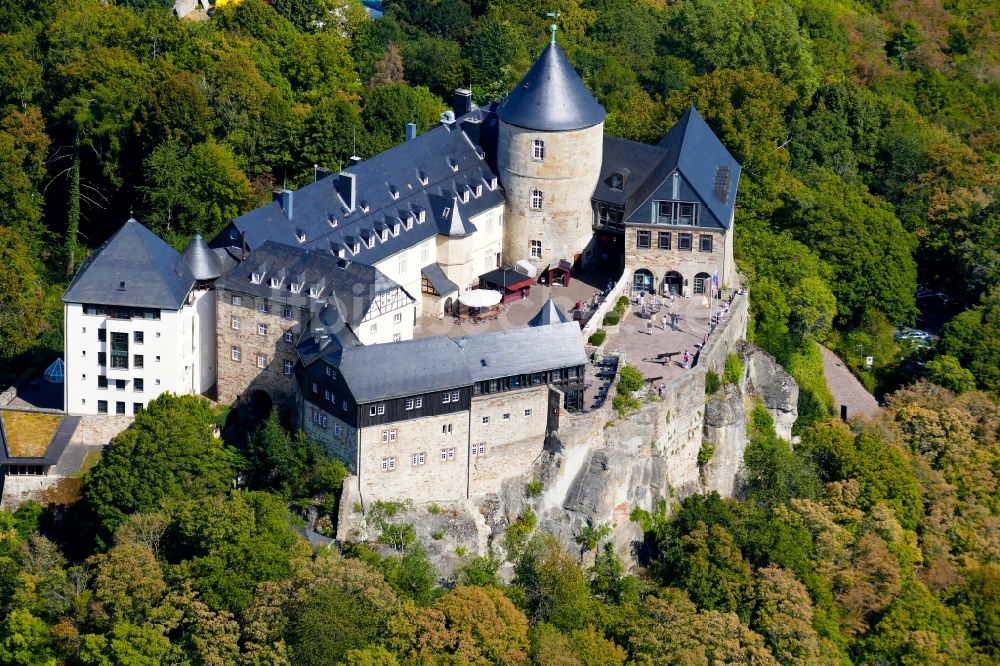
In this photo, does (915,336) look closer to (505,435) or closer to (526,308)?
(526,308)

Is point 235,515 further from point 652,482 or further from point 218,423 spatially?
point 652,482

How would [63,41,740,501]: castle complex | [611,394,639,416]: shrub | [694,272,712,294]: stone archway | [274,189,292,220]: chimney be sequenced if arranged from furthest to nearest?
[694,272,712,294]: stone archway, [274,189,292,220]: chimney, [611,394,639,416]: shrub, [63,41,740,501]: castle complex

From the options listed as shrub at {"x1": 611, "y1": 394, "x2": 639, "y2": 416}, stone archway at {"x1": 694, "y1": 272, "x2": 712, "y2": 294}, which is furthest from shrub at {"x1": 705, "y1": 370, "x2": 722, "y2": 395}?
stone archway at {"x1": 694, "y1": 272, "x2": 712, "y2": 294}

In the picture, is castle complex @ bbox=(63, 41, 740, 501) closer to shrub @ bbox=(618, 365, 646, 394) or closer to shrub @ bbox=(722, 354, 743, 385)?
shrub @ bbox=(618, 365, 646, 394)

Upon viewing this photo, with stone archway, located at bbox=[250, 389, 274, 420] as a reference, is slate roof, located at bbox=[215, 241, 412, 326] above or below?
above

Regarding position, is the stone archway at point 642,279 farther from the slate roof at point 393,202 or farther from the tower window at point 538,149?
the slate roof at point 393,202

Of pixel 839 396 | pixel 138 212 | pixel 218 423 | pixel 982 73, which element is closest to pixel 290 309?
pixel 218 423
